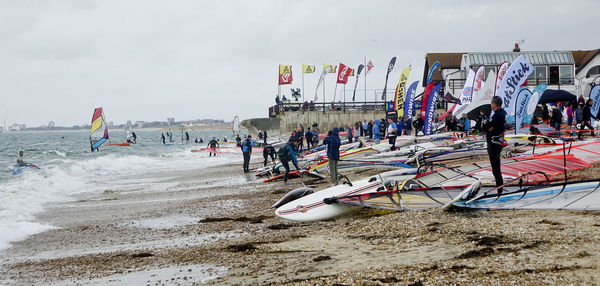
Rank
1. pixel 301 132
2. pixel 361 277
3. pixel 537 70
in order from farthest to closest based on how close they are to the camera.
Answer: pixel 537 70
pixel 301 132
pixel 361 277

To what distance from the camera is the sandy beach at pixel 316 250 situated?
15.2 feet

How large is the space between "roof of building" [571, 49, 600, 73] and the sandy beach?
118 feet

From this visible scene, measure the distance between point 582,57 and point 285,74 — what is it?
24.2m

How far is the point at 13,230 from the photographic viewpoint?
32.2 feet

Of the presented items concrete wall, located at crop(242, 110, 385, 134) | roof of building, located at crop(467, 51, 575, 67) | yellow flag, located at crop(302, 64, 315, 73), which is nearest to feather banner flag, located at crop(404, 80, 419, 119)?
concrete wall, located at crop(242, 110, 385, 134)

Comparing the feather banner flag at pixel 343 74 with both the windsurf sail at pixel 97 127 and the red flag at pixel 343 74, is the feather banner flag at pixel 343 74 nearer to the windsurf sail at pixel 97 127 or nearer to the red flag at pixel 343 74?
the red flag at pixel 343 74

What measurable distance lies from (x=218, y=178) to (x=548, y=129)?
1258 cm

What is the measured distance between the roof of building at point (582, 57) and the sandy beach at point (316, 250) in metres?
36.1

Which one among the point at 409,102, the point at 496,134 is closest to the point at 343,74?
the point at 409,102

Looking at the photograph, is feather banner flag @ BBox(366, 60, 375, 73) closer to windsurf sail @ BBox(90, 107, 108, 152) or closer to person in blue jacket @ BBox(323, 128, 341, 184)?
windsurf sail @ BBox(90, 107, 108, 152)

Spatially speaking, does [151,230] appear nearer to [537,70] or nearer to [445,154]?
[445,154]

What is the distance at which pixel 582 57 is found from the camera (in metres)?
40.9

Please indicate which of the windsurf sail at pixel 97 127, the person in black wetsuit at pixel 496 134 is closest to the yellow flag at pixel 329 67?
the windsurf sail at pixel 97 127

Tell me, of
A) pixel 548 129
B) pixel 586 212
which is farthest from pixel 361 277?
pixel 548 129
